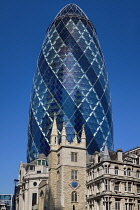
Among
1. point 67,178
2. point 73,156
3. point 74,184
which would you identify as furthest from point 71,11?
point 74,184

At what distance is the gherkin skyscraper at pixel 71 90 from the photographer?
260 feet

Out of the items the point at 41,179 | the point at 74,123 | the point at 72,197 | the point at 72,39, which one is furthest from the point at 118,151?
the point at 72,39

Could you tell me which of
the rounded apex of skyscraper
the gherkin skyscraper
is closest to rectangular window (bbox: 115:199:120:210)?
the gherkin skyscraper

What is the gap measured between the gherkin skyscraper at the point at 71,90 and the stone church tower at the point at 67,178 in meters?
21.7

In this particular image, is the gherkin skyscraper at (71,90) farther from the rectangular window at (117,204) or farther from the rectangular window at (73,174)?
the rectangular window at (117,204)

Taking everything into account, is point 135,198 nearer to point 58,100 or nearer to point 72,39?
point 58,100

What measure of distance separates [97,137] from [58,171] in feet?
87.8

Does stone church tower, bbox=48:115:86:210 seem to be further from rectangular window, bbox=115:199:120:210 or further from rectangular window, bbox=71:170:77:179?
rectangular window, bbox=115:199:120:210

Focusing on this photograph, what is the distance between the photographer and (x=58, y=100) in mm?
80688

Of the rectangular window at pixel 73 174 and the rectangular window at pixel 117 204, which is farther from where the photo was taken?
the rectangular window at pixel 73 174

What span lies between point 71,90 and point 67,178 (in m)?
32.7

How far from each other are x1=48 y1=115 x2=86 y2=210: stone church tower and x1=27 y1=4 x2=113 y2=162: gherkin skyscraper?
2172cm

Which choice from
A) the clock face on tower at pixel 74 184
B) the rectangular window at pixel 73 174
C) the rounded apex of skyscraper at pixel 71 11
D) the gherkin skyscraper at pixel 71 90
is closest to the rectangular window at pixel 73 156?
the rectangular window at pixel 73 174

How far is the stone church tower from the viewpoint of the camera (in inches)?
2020
